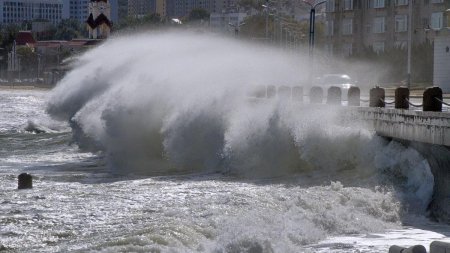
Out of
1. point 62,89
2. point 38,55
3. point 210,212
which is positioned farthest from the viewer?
point 38,55

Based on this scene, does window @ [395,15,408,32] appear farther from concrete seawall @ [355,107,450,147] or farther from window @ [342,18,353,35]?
concrete seawall @ [355,107,450,147]

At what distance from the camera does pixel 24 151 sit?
124 feet

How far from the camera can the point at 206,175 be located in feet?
84.7

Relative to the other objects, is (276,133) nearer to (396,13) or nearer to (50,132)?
(50,132)

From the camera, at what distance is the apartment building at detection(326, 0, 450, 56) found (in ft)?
257

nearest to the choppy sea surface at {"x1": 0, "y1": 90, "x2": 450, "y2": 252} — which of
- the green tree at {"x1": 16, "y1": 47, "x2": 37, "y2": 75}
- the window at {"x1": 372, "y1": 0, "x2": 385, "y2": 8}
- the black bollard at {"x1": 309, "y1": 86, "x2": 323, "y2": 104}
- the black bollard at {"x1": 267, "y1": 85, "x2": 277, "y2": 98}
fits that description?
the black bollard at {"x1": 309, "y1": 86, "x2": 323, "y2": 104}

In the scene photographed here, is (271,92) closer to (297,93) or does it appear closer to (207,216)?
(297,93)

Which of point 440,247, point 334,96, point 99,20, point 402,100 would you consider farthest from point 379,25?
point 99,20

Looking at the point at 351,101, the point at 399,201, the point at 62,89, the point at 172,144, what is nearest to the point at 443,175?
the point at 399,201

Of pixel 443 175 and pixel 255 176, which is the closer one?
pixel 443 175

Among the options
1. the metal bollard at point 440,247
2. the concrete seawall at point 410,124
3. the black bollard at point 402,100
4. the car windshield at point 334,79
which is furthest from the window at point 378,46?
the metal bollard at point 440,247

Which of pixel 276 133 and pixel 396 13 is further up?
pixel 396 13

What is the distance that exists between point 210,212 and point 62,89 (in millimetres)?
47300

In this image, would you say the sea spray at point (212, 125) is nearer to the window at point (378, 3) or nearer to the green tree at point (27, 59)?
the window at point (378, 3)
